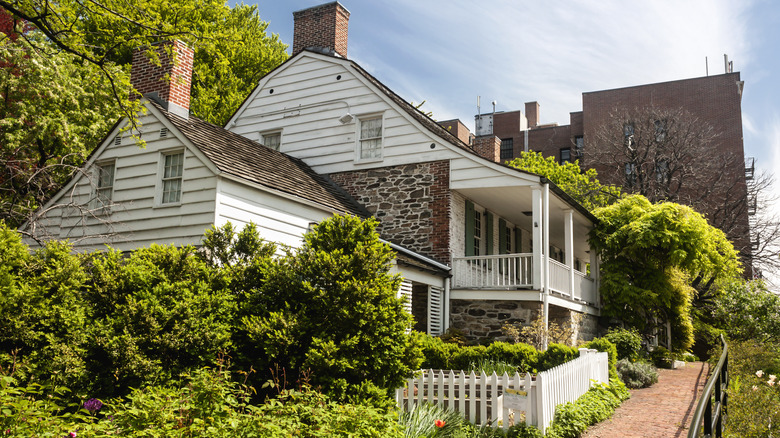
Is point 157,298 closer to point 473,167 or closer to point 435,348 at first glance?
point 435,348

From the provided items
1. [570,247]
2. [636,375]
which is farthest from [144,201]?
[636,375]

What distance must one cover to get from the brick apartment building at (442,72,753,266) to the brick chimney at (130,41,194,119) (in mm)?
11270

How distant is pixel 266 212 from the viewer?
11.6 m

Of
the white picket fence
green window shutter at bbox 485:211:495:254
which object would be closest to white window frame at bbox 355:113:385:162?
green window shutter at bbox 485:211:495:254

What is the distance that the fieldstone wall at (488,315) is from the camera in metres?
14.2

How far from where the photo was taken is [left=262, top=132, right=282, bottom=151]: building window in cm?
1823

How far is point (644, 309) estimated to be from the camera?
18609 millimetres

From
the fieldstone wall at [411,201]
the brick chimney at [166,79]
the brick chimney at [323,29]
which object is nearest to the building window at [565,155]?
the brick chimney at [323,29]

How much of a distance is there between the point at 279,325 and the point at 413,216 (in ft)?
29.5

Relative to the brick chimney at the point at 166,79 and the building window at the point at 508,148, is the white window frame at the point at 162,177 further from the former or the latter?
the building window at the point at 508,148

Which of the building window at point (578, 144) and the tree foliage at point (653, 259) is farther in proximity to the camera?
the building window at point (578, 144)

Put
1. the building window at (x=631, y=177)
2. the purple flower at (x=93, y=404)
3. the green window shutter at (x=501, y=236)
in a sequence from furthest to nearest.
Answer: the building window at (x=631, y=177), the green window shutter at (x=501, y=236), the purple flower at (x=93, y=404)

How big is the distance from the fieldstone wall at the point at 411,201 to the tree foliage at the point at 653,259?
6173 millimetres

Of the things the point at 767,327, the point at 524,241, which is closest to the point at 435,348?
the point at 524,241
